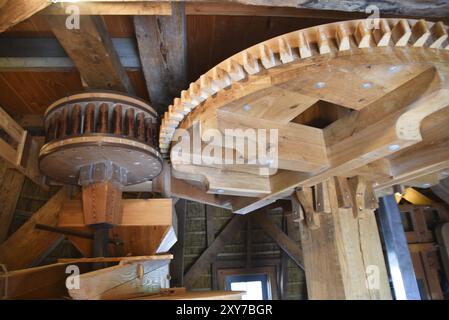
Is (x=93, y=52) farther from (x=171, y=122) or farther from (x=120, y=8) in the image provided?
(x=171, y=122)

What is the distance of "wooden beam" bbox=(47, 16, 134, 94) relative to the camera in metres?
1.43

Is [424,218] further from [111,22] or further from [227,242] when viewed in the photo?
[111,22]

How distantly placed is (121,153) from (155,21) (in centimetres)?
62

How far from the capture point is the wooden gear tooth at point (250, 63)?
1010 millimetres

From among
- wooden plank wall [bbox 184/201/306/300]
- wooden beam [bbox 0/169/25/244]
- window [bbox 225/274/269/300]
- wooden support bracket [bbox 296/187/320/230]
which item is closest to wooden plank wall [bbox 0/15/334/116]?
wooden beam [bbox 0/169/25/244]

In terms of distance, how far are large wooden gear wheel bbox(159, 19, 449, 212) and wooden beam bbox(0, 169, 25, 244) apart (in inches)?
61.6

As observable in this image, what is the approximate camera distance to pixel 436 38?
95 centimetres

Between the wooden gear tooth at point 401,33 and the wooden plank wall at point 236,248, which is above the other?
the wooden plank wall at point 236,248

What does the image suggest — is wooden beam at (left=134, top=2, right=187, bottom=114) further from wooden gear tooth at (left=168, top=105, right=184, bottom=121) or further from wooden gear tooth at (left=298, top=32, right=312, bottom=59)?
wooden gear tooth at (left=298, top=32, right=312, bottom=59)

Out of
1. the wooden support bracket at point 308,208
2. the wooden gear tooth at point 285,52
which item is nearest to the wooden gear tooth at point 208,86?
the wooden gear tooth at point 285,52

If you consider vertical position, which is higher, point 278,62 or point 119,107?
point 119,107

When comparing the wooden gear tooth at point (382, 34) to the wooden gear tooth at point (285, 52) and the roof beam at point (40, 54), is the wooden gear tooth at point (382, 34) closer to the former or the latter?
the wooden gear tooth at point (285, 52)

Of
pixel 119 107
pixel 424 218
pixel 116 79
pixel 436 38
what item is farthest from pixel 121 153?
pixel 424 218

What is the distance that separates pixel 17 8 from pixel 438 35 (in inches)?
53.4
